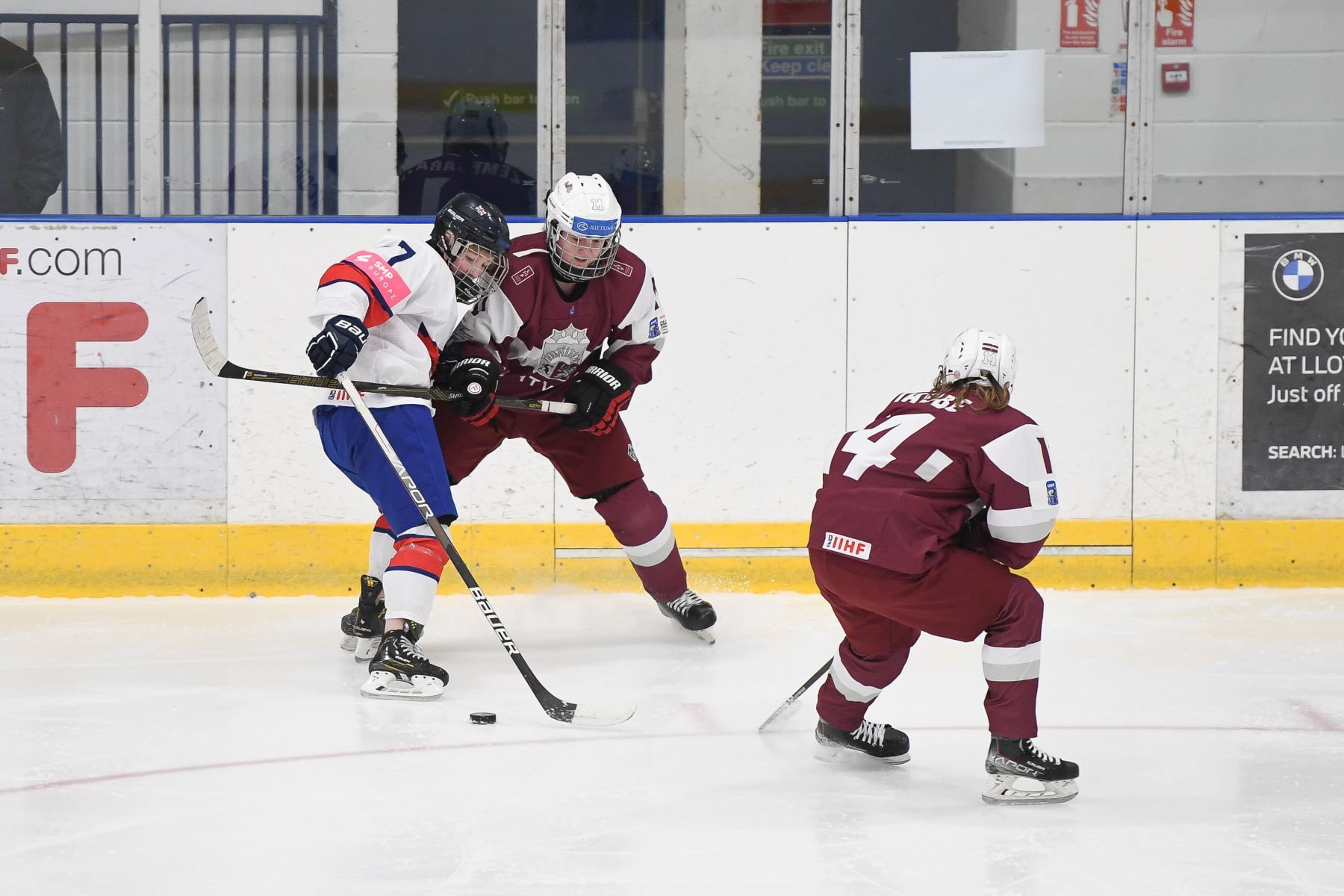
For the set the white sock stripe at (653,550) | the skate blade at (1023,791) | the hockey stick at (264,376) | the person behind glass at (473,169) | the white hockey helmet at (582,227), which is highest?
the person behind glass at (473,169)

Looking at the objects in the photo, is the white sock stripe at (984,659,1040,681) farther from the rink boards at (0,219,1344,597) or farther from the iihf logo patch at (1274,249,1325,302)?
the iihf logo patch at (1274,249,1325,302)

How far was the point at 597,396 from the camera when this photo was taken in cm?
344

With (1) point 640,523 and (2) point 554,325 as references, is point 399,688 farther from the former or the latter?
(2) point 554,325

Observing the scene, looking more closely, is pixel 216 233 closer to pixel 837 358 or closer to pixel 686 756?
pixel 837 358

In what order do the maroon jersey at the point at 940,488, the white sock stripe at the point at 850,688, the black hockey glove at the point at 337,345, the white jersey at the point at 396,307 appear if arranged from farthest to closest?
the white jersey at the point at 396,307
the black hockey glove at the point at 337,345
the white sock stripe at the point at 850,688
the maroon jersey at the point at 940,488

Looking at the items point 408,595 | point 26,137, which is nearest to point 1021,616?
point 408,595

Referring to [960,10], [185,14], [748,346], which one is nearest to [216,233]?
[185,14]

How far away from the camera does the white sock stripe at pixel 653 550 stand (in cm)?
364

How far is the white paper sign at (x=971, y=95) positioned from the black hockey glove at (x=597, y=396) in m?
1.40

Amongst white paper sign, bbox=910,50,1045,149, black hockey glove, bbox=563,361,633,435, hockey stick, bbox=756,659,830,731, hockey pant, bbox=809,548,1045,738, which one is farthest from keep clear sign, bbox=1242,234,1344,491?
hockey pant, bbox=809,548,1045,738

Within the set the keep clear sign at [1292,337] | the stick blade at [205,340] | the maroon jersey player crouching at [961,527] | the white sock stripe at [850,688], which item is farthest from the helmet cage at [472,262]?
the keep clear sign at [1292,337]

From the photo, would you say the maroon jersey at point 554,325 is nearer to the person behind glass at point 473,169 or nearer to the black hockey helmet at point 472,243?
the black hockey helmet at point 472,243

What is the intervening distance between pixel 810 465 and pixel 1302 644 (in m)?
1.41

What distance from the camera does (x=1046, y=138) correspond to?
4.34 meters
